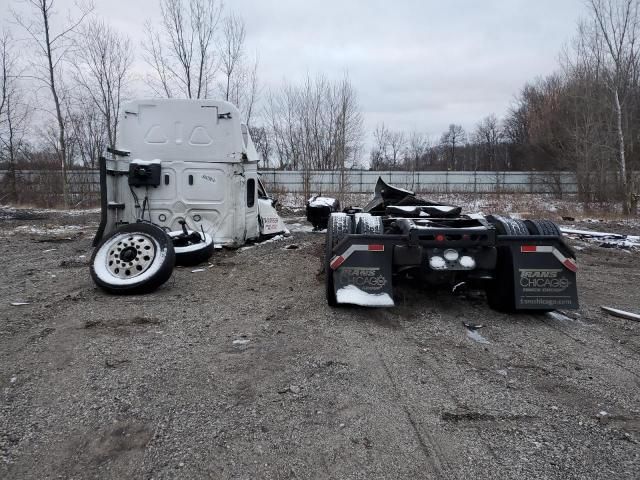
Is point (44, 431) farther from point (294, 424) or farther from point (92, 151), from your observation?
point (92, 151)

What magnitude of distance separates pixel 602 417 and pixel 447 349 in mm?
1359

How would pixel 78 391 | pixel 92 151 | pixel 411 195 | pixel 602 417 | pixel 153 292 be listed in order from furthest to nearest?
pixel 92 151, pixel 411 195, pixel 153 292, pixel 78 391, pixel 602 417

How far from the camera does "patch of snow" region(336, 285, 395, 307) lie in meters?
4.77

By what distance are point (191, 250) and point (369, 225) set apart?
3.76 m

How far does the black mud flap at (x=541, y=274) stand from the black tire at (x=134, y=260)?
13.5 ft

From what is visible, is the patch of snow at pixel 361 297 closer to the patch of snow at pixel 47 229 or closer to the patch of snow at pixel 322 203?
the patch of snow at pixel 322 203

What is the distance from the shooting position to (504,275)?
4.99 metres

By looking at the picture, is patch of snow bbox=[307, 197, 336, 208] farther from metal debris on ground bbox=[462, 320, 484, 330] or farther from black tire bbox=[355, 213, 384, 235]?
metal debris on ground bbox=[462, 320, 484, 330]

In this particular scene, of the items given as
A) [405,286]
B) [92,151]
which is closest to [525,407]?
[405,286]

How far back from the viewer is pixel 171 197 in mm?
8789

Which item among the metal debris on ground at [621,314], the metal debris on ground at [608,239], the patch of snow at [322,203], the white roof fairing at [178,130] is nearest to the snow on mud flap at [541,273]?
the metal debris on ground at [621,314]

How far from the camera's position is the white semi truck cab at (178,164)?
28.1 feet

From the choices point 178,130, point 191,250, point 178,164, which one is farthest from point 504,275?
point 178,130

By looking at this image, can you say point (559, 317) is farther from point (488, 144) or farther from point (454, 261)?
point (488, 144)
